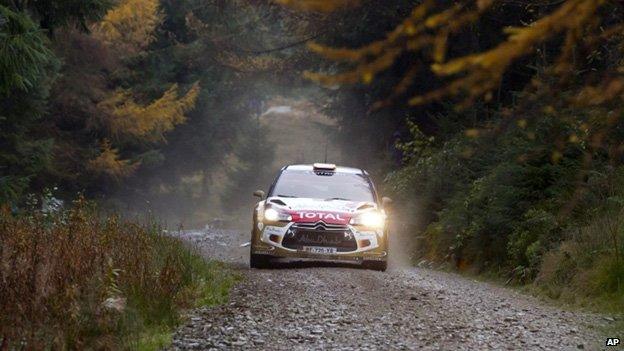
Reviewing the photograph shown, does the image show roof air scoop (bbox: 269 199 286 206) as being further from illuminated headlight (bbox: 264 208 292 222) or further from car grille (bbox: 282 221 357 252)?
car grille (bbox: 282 221 357 252)

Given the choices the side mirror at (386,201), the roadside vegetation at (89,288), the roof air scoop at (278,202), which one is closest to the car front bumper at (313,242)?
the roof air scoop at (278,202)

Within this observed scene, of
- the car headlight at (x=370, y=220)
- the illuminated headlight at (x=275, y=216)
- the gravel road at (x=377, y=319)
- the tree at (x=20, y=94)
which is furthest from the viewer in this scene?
the car headlight at (x=370, y=220)

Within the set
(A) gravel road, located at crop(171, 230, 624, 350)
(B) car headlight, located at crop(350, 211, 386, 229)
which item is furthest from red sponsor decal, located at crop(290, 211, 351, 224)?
(A) gravel road, located at crop(171, 230, 624, 350)

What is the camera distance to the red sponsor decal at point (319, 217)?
52.5ft

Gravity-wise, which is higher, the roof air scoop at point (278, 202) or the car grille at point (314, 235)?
the roof air scoop at point (278, 202)

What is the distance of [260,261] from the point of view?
53.9 feet

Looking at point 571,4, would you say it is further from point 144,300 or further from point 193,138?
point 193,138

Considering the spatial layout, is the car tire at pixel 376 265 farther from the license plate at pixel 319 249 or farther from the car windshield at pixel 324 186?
the car windshield at pixel 324 186

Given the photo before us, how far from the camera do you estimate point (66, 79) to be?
121 ft

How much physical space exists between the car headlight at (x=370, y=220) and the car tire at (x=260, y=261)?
153 centimetres

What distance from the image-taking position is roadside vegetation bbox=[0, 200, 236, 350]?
24.4ft

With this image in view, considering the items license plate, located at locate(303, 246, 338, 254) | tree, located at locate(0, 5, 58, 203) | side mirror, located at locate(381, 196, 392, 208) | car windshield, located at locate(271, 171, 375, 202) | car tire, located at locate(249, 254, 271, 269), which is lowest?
car tire, located at locate(249, 254, 271, 269)

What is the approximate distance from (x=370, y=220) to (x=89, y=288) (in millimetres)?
8865

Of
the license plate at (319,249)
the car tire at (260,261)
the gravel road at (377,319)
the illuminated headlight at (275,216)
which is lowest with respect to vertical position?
the gravel road at (377,319)
